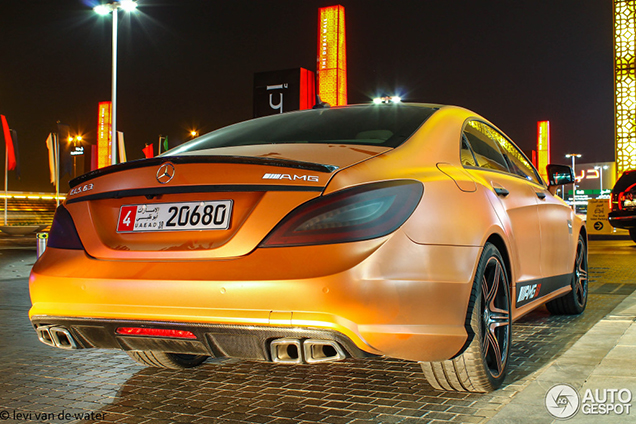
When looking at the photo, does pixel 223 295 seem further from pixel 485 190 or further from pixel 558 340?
pixel 558 340

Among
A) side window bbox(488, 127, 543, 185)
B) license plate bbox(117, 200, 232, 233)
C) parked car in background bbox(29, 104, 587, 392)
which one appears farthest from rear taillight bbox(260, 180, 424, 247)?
side window bbox(488, 127, 543, 185)

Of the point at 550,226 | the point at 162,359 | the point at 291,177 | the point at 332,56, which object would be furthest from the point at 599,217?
the point at 291,177

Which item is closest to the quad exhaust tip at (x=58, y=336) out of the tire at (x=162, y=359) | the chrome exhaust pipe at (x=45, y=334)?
the chrome exhaust pipe at (x=45, y=334)

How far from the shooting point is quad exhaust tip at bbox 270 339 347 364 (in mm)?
2777

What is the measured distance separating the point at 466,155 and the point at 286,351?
168 centimetres

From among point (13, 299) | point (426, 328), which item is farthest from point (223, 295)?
point (13, 299)

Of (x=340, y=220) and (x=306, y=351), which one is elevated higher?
(x=340, y=220)

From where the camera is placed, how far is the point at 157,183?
3088mm

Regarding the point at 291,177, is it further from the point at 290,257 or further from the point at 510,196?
the point at 510,196

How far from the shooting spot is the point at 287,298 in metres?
2.73

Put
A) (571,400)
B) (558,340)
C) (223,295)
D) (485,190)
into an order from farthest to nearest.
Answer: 1. (558,340)
2. (485,190)
3. (571,400)
4. (223,295)

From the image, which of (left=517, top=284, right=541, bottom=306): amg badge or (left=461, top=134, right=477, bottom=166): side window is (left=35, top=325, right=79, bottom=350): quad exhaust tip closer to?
(left=461, top=134, right=477, bottom=166): side window

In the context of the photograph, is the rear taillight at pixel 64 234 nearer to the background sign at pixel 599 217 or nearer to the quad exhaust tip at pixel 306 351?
the quad exhaust tip at pixel 306 351

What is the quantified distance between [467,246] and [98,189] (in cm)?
177
